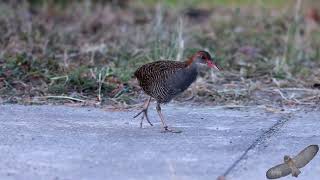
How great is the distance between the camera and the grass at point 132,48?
655cm

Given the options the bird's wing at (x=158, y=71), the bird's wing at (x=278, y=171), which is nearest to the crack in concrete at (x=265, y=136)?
the bird's wing at (x=278, y=171)

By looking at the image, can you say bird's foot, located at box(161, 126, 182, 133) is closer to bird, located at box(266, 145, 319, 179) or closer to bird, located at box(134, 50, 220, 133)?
bird, located at box(134, 50, 220, 133)

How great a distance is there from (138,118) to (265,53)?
307 cm

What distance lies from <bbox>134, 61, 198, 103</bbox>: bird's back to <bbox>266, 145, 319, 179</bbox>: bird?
979 millimetres

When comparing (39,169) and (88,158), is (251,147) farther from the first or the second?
(39,169)

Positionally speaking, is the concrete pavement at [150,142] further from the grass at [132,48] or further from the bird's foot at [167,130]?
the grass at [132,48]

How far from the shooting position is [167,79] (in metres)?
5.32

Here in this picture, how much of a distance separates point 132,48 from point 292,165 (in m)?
4.06

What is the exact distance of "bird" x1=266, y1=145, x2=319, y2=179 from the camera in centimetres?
424

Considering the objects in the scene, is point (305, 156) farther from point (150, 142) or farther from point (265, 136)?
point (150, 142)

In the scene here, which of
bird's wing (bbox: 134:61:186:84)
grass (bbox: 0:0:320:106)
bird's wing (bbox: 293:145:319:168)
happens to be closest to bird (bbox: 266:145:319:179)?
bird's wing (bbox: 293:145:319:168)

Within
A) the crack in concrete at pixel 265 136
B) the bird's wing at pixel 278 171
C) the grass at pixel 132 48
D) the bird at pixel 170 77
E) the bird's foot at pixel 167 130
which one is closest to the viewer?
the bird's wing at pixel 278 171

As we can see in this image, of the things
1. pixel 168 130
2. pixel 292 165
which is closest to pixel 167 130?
pixel 168 130

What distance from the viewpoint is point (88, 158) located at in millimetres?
4477
